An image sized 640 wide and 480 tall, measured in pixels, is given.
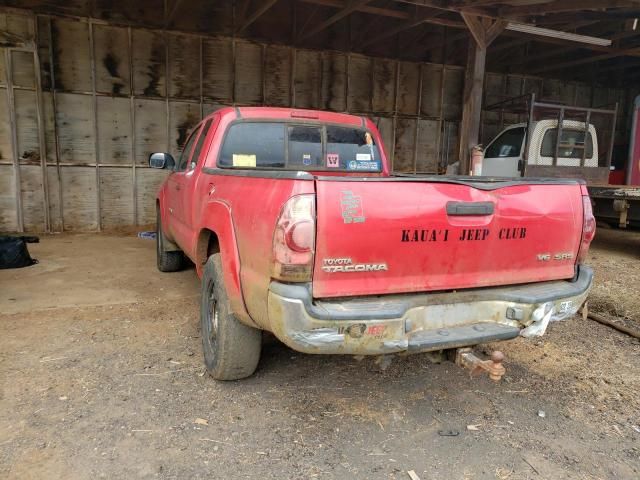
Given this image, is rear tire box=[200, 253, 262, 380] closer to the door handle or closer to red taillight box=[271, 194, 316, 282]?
red taillight box=[271, 194, 316, 282]

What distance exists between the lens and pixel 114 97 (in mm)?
9352

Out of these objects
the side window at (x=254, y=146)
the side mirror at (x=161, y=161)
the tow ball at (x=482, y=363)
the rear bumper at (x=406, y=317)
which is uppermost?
the side window at (x=254, y=146)

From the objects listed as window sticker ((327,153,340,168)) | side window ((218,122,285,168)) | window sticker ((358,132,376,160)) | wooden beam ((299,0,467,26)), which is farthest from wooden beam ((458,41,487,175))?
side window ((218,122,285,168))

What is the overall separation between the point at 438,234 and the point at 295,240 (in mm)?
796

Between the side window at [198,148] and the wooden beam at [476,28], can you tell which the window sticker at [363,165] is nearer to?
the side window at [198,148]

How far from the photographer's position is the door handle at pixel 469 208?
2.47 meters

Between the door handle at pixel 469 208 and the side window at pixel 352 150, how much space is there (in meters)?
1.97

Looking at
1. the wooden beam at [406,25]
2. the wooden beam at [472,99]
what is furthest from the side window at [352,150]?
the wooden beam at [406,25]

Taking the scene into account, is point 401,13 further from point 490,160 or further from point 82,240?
point 82,240

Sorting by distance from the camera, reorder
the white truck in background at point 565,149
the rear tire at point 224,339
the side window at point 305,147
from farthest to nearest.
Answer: the white truck in background at point 565,149 → the side window at point 305,147 → the rear tire at point 224,339

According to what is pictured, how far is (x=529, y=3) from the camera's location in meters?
7.29

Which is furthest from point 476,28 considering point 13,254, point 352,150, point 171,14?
point 13,254

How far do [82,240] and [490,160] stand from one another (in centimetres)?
827

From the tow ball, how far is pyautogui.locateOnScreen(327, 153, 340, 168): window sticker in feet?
7.34
